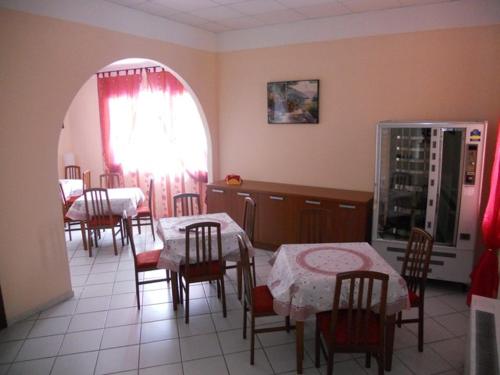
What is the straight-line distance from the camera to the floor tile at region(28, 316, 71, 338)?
10.5 ft

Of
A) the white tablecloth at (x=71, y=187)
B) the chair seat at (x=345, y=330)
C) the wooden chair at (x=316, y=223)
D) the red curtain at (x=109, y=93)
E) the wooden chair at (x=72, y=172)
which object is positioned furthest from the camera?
the wooden chair at (x=72, y=172)

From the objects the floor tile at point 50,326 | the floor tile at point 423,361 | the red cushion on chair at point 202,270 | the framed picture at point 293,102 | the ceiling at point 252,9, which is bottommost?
the floor tile at point 423,361

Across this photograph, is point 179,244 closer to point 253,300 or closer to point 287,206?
point 253,300

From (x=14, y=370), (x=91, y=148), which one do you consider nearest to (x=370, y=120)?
(x=14, y=370)

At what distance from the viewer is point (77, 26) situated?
356 centimetres

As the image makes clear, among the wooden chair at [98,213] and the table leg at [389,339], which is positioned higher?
the wooden chair at [98,213]

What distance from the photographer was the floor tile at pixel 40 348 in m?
2.90

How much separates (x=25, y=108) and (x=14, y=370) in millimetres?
→ 2117

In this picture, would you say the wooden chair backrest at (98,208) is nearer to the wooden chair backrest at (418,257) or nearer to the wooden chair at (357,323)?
the wooden chair at (357,323)

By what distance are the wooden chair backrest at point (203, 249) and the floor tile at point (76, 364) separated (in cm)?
98

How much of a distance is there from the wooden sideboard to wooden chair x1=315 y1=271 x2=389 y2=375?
4.80ft

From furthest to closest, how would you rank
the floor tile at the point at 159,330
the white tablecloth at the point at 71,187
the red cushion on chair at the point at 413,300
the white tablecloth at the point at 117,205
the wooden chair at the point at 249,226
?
the white tablecloth at the point at 71,187, the white tablecloth at the point at 117,205, the wooden chair at the point at 249,226, the floor tile at the point at 159,330, the red cushion on chair at the point at 413,300

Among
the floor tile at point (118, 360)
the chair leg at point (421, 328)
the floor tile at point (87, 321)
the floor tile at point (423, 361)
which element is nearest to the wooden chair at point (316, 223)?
the chair leg at point (421, 328)

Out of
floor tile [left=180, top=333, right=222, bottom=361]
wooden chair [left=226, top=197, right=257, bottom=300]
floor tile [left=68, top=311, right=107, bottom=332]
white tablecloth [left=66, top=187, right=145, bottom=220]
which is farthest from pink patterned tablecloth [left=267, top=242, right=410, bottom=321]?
white tablecloth [left=66, top=187, right=145, bottom=220]
